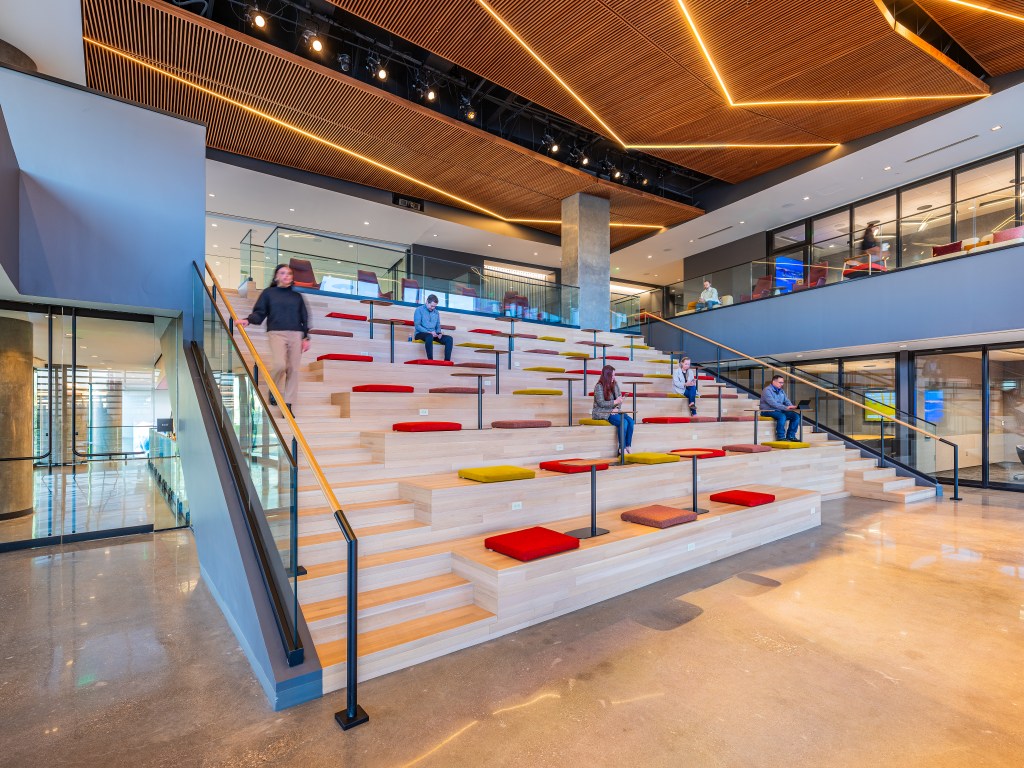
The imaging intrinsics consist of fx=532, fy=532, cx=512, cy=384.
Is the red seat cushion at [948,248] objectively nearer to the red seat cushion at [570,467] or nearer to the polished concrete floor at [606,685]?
the polished concrete floor at [606,685]

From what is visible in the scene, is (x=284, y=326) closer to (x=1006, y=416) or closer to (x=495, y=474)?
(x=495, y=474)

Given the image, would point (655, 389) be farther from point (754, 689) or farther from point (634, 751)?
point (634, 751)

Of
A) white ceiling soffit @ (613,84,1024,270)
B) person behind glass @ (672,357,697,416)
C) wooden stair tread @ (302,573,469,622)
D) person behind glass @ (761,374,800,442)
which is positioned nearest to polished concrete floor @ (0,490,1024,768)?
wooden stair tread @ (302,573,469,622)

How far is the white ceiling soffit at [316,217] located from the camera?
430 inches

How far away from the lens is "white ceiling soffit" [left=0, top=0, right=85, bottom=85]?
6207 millimetres

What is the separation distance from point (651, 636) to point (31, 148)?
6.91m

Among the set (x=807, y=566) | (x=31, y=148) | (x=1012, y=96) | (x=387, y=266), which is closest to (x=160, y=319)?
(x=31, y=148)

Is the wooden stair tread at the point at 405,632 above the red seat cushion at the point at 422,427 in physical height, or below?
below

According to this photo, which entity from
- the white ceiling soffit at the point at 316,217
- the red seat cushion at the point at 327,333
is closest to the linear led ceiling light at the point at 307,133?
the white ceiling soffit at the point at 316,217

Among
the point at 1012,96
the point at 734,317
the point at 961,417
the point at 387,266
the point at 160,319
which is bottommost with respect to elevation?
the point at 961,417

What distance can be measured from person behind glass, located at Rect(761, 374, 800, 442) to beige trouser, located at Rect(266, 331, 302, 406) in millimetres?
7222

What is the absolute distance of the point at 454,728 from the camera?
241cm

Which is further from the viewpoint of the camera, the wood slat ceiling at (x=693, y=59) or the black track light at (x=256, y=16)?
the black track light at (x=256, y=16)

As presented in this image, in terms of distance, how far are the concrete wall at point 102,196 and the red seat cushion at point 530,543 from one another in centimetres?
452
